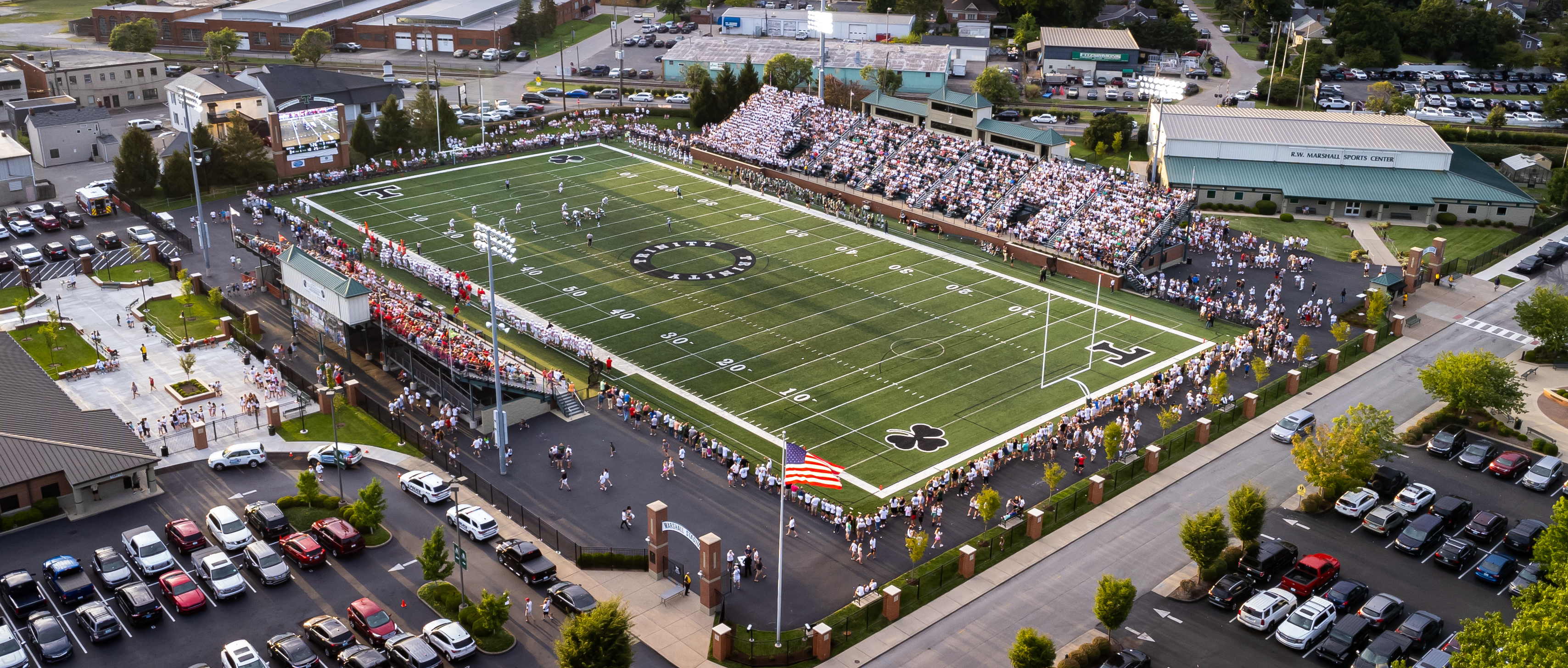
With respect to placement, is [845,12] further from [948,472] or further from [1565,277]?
[948,472]

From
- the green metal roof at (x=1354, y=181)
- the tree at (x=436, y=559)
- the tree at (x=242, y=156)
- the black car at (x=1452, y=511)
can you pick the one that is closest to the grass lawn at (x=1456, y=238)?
the green metal roof at (x=1354, y=181)

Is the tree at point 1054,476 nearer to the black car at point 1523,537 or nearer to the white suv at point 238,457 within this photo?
the black car at point 1523,537

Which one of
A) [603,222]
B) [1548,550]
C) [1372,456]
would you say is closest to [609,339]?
[603,222]

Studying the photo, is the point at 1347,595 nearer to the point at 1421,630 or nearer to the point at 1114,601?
the point at 1421,630

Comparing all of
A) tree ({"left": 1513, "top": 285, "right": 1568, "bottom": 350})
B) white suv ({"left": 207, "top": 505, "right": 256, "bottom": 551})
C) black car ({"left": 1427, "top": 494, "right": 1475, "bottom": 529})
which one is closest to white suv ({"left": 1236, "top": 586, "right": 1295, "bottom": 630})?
black car ({"left": 1427, "top": 494, "right": 1475, "bottom": 529})

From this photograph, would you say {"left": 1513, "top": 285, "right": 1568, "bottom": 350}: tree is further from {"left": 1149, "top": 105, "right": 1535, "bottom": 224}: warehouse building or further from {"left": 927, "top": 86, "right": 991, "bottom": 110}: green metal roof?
{"left": 927, "top": 86, "right": 991, "bottom": 110}: green metal roof
